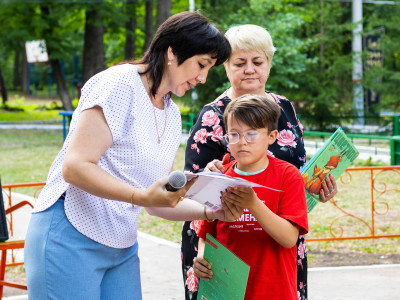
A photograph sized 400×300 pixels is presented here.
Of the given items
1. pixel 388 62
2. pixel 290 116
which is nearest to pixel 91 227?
pixel 290 116

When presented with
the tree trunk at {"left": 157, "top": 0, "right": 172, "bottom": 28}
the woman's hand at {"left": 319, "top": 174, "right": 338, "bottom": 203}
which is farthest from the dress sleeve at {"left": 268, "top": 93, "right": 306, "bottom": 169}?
the tree trunk at {"left": 157, "top": 0, "right": 172, "bottom": 28}

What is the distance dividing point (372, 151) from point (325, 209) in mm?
5900

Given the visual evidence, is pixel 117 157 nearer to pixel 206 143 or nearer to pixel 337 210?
pixel 206 143

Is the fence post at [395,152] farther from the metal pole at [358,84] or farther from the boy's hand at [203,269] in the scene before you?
the metal pole at [358,84]

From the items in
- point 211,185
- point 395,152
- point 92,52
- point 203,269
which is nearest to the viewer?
point 211,185

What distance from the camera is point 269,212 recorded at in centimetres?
244

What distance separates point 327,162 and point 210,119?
586 mm

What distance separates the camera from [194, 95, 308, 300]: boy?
2.53 metres

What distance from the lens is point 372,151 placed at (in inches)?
591

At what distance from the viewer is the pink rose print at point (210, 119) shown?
10.0 feet

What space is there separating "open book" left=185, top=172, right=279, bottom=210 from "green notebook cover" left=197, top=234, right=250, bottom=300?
17 cm

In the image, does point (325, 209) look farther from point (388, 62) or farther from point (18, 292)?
point (388, 62)

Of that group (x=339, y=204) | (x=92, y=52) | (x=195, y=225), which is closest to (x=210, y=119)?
(x=195, y=225)

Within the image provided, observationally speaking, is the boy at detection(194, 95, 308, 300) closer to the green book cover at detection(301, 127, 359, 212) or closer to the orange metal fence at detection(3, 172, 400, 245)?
the green book cover at detection(301, 127, 359, 212)
